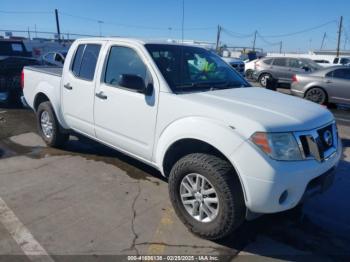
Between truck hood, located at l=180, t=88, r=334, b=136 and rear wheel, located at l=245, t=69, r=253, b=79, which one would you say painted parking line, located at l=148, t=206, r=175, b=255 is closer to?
truck hood, located at l=180, t=88, r=334, b=136

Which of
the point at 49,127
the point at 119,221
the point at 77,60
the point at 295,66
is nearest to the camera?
the point at 119,221

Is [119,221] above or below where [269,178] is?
below

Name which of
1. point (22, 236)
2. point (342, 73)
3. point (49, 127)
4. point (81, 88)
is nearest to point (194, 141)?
point (22, 236)

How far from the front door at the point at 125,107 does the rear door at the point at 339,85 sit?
904 centimetres

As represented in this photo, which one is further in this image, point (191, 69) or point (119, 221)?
point (191, 69)

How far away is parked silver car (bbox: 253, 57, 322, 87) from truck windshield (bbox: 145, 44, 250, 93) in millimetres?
12544

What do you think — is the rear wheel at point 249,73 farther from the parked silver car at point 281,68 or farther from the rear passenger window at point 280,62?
the rear passenger window at point 280,62

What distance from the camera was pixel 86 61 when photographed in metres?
4.80

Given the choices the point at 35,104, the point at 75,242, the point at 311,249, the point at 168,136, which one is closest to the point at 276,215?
the point at 311,249

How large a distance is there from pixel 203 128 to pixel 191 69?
3.92 feet

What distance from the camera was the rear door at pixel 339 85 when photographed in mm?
10984

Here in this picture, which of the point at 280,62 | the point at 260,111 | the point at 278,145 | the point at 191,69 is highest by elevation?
the point at 191,69

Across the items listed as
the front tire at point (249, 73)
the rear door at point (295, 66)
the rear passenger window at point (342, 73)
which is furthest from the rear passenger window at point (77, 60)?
the front tire at point (249, 73)

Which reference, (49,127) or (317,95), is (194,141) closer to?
(49,127)
